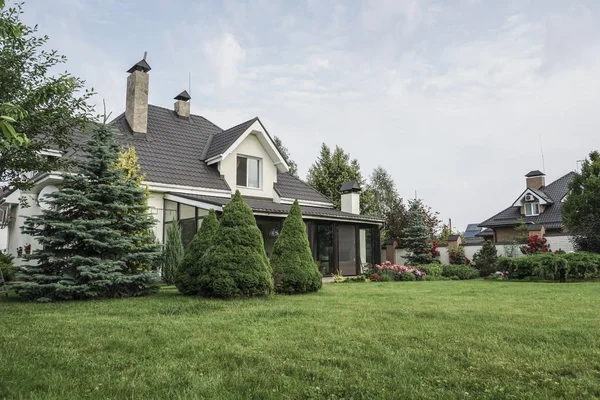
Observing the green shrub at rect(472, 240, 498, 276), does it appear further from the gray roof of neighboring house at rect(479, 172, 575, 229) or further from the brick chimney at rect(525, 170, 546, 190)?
the brick chimney at rect(525, 170, 546, 190)

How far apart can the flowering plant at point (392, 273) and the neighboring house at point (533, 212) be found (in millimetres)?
15324

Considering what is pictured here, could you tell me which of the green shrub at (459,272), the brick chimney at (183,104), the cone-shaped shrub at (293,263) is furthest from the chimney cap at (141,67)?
the green shrub at (459,272)

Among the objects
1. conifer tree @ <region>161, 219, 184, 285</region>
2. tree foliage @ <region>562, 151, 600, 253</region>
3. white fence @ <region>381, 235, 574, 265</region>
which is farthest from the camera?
white fence @ <region>381, 235, 574, 265</region>

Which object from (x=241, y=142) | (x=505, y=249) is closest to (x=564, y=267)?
(x=505, y=249)

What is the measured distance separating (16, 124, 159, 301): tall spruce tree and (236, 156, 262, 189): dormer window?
8.62 meters

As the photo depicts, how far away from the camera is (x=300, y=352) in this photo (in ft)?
14.8

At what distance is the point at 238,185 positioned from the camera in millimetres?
18953

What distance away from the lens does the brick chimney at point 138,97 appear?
18.2m

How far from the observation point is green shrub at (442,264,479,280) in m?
18.2

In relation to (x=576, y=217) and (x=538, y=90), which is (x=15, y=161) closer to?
(x=538, y=90)

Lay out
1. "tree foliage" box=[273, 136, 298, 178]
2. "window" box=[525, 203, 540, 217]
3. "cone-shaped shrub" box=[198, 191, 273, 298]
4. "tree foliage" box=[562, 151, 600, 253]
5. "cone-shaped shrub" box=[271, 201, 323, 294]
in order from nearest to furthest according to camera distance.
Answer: "cone-shaped shrub" box=[198, 191, 273, 298] → "cone-shaped shrub" box=[271, 201, 323, 294] → "tree foliage" box=[562, 151, 600, 253] → "window" box=[525, 203, 540, 217] → "tree foliage" box=[273, 136, 298, 178]

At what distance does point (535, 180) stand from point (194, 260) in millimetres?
32316

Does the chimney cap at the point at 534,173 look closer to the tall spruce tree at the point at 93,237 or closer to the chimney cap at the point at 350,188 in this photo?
the chimney cap at the point at 350,188

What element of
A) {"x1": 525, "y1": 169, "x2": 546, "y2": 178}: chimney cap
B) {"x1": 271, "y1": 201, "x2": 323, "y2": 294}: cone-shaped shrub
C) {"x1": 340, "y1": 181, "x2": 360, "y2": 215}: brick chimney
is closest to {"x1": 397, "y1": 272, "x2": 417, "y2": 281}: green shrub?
{"x1": 340, "y1": 181, "x2": 360, "y2": 215}: brick chimney
